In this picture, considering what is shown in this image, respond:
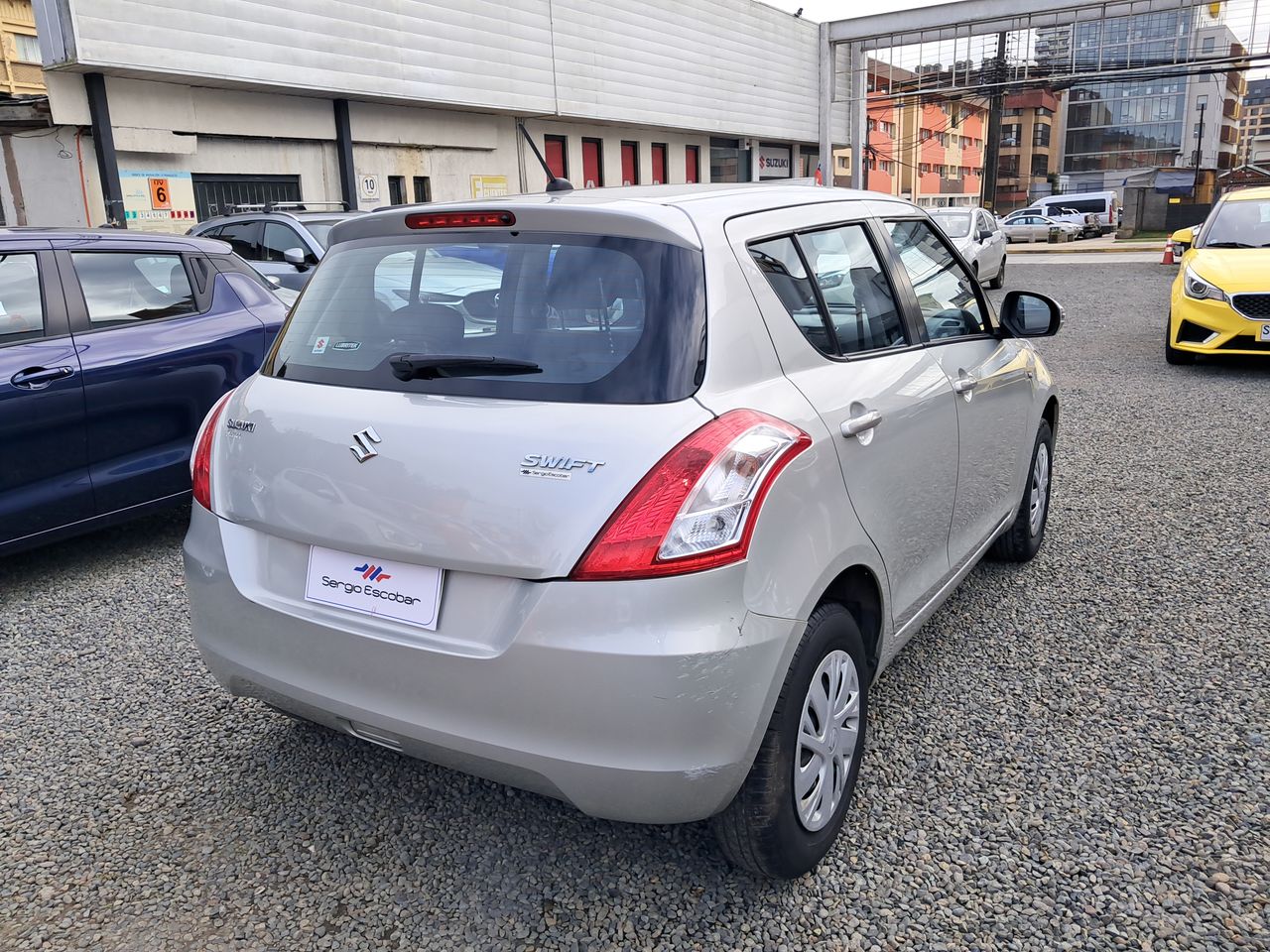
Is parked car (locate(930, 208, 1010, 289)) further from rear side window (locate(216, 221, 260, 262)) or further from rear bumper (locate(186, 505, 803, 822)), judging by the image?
rear bumper (locate(186, 505, 803, 822))

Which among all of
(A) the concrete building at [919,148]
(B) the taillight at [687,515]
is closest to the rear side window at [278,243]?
(B) the taillight at [687,515]

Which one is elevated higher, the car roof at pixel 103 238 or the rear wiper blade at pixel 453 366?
the car roof at pixel 103 238

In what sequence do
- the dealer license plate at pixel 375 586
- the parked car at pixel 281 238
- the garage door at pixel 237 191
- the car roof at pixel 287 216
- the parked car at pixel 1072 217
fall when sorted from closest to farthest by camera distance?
1. the dealer license plate at pixel 375 586
2. the parked car at pixel 281 238
3. the car roof at pixel 287 216
4. the garage door at pixel 237 191
5. the parked car at pixel 1072 217

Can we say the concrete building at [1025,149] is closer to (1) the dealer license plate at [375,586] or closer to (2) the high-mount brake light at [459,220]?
(2) the high-mount brake light at [459,220]

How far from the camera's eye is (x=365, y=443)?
91.4 inches

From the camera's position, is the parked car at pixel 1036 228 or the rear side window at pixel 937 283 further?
the parked car at pixel 1036 228

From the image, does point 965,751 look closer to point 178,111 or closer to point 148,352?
point 148,352

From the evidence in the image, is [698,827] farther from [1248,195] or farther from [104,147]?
[104,147]

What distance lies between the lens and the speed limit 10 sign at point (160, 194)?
16.7m

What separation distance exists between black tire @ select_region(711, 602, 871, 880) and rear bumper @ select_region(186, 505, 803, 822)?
86mm

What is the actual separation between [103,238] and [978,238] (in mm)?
15361

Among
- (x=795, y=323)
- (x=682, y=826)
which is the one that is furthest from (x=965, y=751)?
(x=795, y=323)

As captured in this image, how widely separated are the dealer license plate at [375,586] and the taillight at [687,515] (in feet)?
1.21

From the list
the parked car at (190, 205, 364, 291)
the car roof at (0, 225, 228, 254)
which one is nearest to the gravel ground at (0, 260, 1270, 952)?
the car roof at (0, 225, 228, 254)
